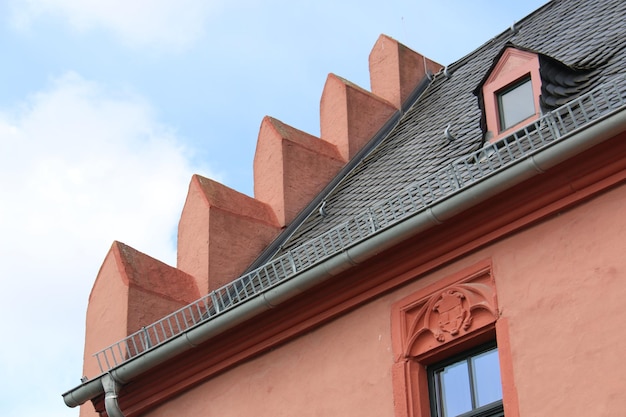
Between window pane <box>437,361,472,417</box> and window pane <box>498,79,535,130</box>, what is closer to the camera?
window pane <box>437,361,472,417</box>

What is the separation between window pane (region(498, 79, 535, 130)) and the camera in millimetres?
13156

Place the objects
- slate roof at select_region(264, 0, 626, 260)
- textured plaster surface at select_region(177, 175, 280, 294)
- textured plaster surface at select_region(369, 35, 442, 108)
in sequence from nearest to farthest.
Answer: slate roof at select_region(264, 0, 626, 260)
textured plaster surface at select_region(177, 175, 280, 294)
textured plaster surface at select_region(369, 35, 442, 108)

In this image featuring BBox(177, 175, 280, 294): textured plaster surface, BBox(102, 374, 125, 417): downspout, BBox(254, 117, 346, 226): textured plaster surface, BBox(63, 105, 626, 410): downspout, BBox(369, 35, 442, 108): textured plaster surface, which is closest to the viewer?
BBox(63, 105, 626, 410): downspout

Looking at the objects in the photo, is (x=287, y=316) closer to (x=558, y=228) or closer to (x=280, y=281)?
(x=280, y=281)

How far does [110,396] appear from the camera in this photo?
14.0 metres

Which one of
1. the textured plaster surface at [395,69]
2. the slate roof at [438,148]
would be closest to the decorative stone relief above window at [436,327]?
the slate roof at [438,148]

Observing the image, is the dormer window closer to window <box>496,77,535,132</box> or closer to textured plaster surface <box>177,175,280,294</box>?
window <box>496,77,535,132</box>

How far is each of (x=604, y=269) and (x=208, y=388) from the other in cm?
442

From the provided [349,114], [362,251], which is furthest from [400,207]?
[349,114]

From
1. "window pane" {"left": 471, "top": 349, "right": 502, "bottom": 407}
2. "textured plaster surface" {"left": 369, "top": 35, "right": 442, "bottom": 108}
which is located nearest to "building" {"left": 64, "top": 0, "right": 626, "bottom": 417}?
"window pane" {"left": 471, "top": 349, "right": 502, "bottom": 407}

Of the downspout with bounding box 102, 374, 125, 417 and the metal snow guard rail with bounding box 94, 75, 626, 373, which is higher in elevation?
the metal snow guard rail with bounding box 94, 75, 626, 373

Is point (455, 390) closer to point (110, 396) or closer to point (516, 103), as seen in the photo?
point (516, 103)

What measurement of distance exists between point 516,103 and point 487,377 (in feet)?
9.56

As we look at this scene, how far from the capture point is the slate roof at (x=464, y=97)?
13.4 metres
